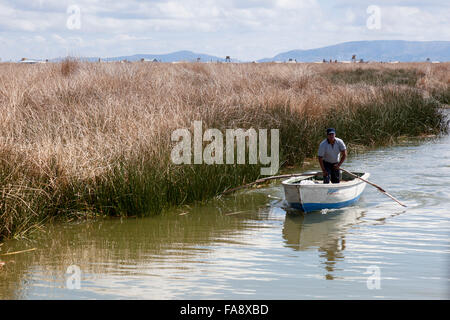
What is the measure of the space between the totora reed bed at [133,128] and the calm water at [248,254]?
482 millimetres

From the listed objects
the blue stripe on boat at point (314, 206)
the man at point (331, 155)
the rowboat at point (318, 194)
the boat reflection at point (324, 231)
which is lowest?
the boat reflection at point (324, 231)

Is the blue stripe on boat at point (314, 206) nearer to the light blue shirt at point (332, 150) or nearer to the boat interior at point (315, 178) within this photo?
the boat interior at point (315, 178)

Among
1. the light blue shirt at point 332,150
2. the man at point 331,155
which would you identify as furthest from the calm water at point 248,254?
the light blue shirt at point 332,150

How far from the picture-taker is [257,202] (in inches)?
535

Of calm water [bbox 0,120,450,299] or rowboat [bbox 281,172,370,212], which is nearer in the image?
calm water [bbox 0,120,450,299]

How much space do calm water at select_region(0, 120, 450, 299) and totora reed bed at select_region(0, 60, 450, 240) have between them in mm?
482

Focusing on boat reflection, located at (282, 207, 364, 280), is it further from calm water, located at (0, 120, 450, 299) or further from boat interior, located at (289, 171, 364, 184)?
boat interior, located at (289, 171, 364, 184)

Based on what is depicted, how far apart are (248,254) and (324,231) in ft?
7.48

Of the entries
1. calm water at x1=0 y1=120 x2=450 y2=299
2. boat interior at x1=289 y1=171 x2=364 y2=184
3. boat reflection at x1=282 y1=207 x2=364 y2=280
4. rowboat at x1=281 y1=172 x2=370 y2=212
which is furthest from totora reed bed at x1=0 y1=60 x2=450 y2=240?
boat reflection at x1=282 y1=207 x2=364 y2=280

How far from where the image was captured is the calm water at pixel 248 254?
307 inches

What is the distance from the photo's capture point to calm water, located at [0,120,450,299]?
25.6 ft

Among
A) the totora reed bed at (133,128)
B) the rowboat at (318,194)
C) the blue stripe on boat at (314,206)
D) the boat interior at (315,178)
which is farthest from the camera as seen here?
the boat interior at (315,178)

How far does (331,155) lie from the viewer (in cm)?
1245
